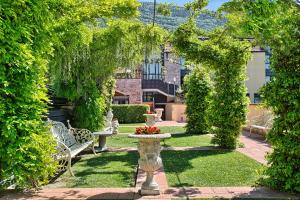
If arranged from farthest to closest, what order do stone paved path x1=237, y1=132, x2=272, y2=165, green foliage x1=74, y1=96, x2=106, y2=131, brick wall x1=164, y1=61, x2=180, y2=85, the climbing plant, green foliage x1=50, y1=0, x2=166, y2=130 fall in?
brick wall x1=164, y1=61, x2=180, y2=85, green foliage x1=74, y1=96, x2=106, y2=131, the climbing plant, green foliage x1=50, y1=0, x2=166, y2=130, stone paved path x1=237, y1=132, x2=272, y2=165

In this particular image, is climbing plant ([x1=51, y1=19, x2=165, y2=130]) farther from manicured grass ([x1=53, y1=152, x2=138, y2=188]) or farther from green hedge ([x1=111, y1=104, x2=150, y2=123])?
green hedge ([x1=111, y1=104, x2=150, y2=123])

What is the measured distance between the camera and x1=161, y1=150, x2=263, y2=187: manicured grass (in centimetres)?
752

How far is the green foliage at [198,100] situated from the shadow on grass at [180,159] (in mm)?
6495

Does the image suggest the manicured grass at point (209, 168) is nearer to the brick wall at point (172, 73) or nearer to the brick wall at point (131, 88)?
the brick wall at point (131, 88)

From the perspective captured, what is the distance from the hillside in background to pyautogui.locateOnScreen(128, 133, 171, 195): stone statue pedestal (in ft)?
21.6

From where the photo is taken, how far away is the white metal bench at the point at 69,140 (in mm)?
7629

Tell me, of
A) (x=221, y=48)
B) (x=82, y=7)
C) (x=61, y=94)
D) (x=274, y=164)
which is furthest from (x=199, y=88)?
(x=274, y=164)

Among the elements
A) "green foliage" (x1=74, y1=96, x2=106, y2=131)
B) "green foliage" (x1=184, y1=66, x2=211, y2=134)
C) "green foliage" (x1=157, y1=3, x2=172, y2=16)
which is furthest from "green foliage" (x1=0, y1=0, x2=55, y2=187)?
"green foliage" (x1=184, y1=66, x2=211, y2=134)

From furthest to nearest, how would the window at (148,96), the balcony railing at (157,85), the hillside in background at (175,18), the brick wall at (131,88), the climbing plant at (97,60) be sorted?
1. the window at (148,96)
2. the balcony railing at (157,85)
3. the brick wall at (131,88)
4. the hillside in background at (175,18)
5. the climbing plant at (97,60)

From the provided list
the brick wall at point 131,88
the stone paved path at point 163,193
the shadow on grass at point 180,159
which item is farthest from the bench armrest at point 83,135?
the brick wall at point 131,88

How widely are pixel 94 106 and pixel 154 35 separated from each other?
321 centimetres

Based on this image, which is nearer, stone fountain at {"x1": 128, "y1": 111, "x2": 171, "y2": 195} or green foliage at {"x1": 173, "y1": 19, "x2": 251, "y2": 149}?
stone fountain at {"x1": 128, "y1": 111, "x2": 171, "y2": 195}

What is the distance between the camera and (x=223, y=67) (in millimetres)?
12469

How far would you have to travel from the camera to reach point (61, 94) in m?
12.4
